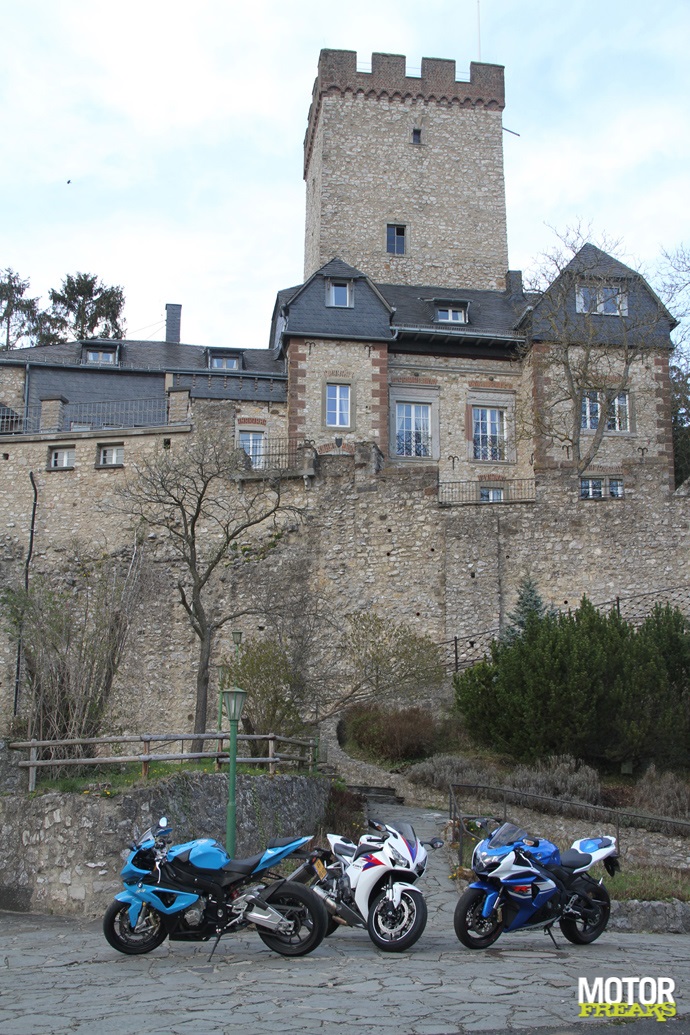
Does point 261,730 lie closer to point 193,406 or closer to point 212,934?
point 212,934

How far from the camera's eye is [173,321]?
125ft

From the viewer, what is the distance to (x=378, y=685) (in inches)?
809

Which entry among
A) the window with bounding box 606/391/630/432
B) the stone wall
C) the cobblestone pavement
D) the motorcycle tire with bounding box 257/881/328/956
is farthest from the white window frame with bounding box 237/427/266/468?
the motorcycle tire with bounding box 257/881/328/956

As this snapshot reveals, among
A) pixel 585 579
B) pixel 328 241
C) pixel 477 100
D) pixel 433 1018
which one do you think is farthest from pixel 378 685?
pixel 477 100

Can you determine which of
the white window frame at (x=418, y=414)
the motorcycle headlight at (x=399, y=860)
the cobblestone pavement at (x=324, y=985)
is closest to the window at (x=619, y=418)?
the white window frame at (x=418, y=414)

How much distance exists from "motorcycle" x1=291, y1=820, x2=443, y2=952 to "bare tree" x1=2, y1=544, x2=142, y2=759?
283 inches

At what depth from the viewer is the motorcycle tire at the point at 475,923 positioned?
9164 mm

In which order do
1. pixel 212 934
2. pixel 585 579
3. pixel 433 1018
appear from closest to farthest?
pixel 433 1018
pixel 212 934
pixel 585 579

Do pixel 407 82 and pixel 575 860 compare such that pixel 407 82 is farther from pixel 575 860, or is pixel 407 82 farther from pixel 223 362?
pixel 575 860

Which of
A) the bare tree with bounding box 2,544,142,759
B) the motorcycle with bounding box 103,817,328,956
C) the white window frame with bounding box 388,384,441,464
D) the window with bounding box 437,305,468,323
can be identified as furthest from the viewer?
the window with bounding box 437,305,468,323

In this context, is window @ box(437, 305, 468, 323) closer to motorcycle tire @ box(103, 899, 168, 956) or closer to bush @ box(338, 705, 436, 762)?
bush @ box(338, 705, 436, 762)

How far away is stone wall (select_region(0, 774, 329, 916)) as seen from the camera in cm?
1198

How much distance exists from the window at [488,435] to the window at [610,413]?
7.57ft

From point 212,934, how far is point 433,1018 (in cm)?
287
